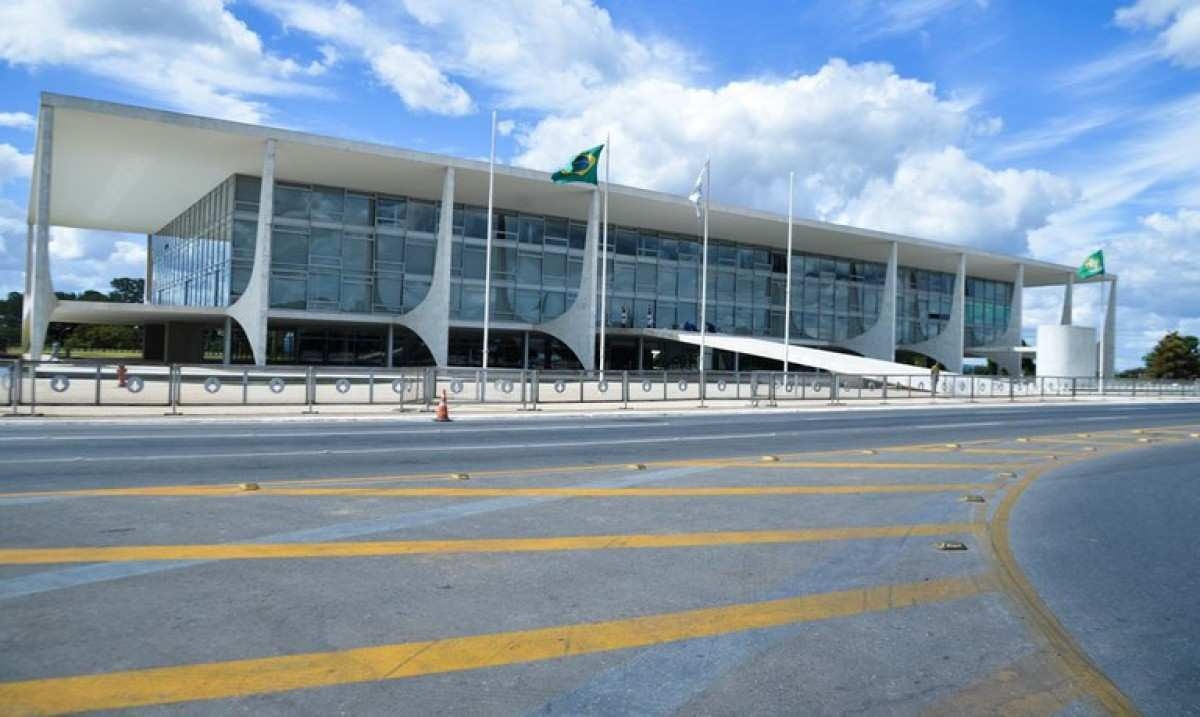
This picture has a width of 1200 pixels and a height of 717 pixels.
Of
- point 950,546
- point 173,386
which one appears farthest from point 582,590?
point 173,386

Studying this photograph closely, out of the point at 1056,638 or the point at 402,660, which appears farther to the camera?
the point at 1056,638

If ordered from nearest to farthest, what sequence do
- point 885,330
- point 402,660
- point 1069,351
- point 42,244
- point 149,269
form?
point 402,660 < point 42,244 < point 1069,351 < point 885,330 < point 149,269

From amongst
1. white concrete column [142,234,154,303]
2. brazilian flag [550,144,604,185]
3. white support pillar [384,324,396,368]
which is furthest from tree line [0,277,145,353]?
brazilian flag [550,144,604,185]

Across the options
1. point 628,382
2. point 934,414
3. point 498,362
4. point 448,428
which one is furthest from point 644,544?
point 498,362

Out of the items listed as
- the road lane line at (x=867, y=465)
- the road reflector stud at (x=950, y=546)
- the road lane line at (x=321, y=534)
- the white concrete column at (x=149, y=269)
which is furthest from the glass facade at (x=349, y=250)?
the road reflector stud at (x=950, y=546)

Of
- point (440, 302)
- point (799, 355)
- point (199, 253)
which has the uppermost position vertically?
point (199, 253)

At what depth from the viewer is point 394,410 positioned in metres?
25.0

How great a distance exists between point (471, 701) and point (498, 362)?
173ft

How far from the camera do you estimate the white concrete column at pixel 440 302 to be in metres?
45.9

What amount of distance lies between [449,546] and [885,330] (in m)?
66.4

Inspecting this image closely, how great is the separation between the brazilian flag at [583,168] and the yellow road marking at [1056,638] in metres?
33.4

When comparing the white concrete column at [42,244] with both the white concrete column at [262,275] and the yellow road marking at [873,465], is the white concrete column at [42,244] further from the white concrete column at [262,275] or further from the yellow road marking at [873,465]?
the yellow road marking at [873,465]

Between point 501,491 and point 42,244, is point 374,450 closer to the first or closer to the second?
point 501,491

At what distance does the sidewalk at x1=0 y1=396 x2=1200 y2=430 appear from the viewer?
67.5ft
